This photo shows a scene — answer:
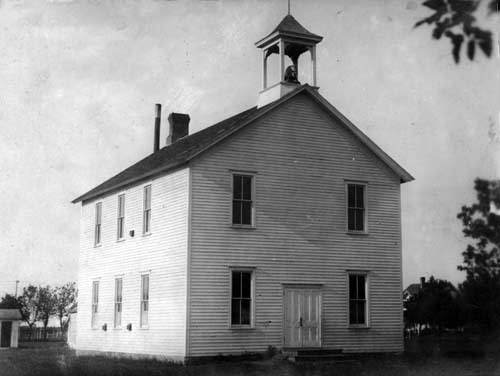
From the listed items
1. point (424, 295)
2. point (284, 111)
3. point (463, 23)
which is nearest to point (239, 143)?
point (284, 111)

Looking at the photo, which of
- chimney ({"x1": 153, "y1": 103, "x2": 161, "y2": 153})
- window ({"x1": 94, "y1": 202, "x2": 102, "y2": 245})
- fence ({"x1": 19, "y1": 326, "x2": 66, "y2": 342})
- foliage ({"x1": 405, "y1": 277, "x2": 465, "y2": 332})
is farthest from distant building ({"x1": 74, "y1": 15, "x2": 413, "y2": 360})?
fence ({"x1": 19, "y1": 326, "x2": 66, "y2": 342})

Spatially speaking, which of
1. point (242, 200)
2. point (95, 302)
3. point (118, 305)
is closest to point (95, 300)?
point (95, 302)

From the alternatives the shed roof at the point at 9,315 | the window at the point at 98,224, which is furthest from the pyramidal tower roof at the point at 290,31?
the shed roof at the point at 9,315

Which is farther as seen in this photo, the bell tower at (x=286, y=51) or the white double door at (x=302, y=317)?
the bell tower at (x=286, y=51)

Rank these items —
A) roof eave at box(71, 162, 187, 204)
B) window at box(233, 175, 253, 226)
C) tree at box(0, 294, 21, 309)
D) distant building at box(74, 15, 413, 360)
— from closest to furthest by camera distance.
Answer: distant building at box(74, 15, 413, 360) → window at box(233, 175, 253, 226) → roof eave at box(71, 162, 187, 204) → tree at box(0, 294, 21, 309)

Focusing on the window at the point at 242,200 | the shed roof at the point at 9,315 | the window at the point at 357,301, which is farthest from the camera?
the shed roof at the point at 9,315

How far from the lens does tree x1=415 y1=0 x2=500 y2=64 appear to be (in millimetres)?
5445

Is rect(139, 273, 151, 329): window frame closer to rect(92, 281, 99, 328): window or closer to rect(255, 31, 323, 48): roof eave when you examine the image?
rect(92, 281, 99, 328): window

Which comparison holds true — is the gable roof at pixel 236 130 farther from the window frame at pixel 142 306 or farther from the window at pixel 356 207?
the window frame at pixel 142 306

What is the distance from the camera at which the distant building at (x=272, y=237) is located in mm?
23547

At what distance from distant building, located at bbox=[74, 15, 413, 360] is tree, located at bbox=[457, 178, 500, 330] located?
294 centimetres

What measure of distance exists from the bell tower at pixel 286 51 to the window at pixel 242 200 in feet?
12.3

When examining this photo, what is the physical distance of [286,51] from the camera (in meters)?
27.5

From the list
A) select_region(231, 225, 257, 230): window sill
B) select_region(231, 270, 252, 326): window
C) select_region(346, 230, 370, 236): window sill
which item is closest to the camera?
select_region(231, 270, 252, 326): window
